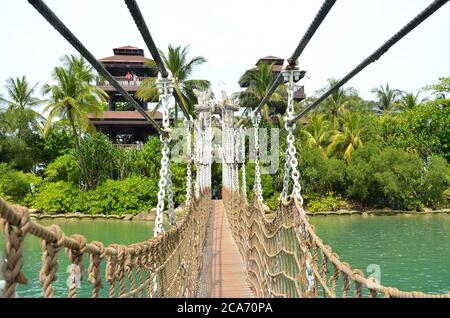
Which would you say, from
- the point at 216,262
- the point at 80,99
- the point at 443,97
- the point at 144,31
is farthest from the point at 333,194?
the point at 144,31

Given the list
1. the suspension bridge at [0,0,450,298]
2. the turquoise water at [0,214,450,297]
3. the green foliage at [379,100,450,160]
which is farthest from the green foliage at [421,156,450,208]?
the suspension bridge at [0,0,450,298]

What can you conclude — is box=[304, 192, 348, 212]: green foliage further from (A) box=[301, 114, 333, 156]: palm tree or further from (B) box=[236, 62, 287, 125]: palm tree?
(B) box=[236, 62, 287, 125]: palm tree

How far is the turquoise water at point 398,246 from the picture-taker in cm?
856

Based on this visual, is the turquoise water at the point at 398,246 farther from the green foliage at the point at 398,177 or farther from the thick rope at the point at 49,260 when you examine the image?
the thick rope at the point at 49,260

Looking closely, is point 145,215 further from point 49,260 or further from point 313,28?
point 49,260

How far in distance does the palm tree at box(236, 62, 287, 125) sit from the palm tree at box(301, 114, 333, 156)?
1.34 m

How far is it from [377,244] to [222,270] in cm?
808

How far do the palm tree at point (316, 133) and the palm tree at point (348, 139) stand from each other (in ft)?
1.31

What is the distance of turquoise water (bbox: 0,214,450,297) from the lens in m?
8.27

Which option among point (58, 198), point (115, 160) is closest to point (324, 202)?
point (115, 160)

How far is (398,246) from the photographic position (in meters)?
11.7

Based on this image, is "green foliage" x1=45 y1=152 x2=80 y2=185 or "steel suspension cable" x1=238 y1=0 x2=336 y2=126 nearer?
"steel suspension cable" x1=238 y1=0 x2=336 y2=126
